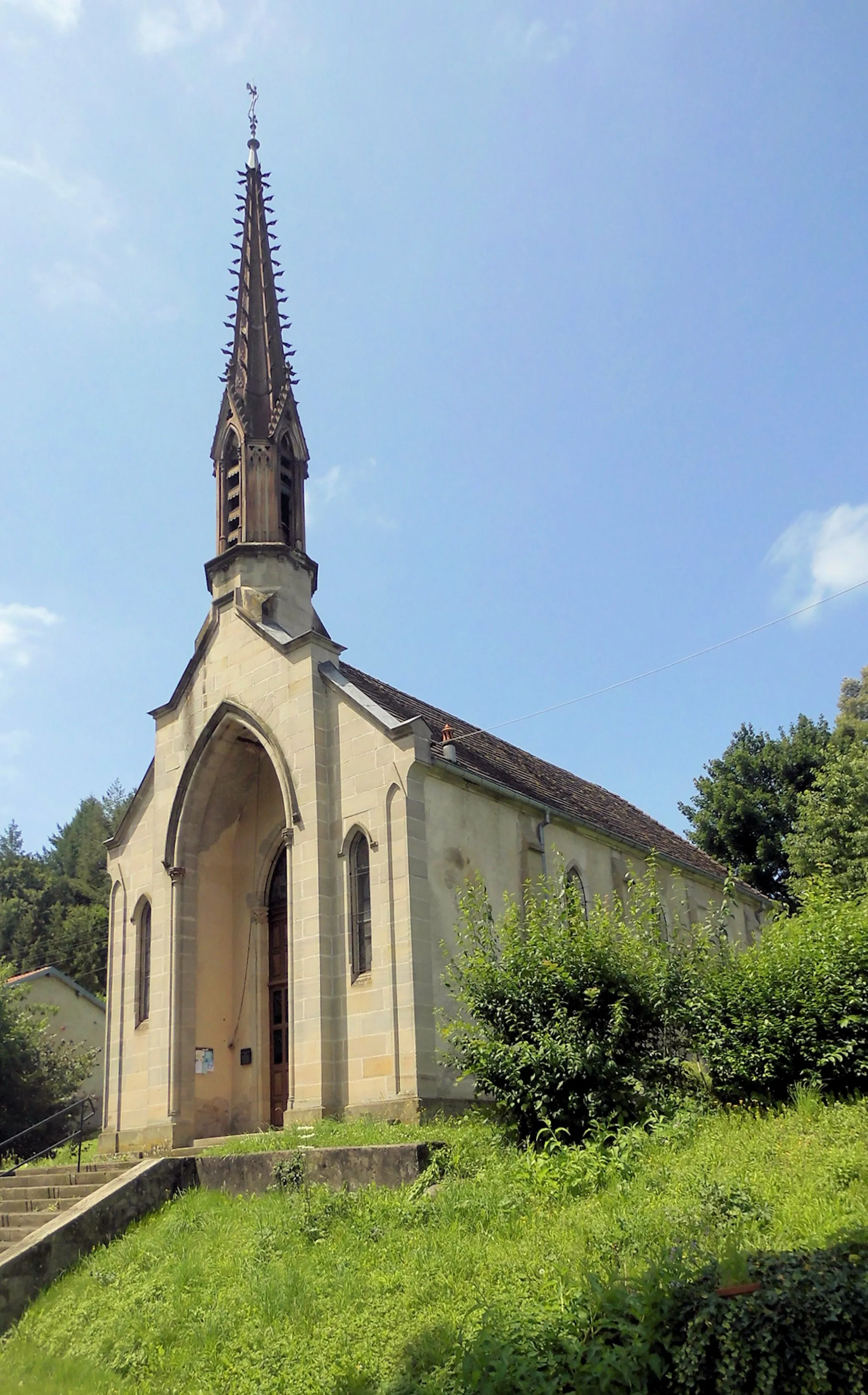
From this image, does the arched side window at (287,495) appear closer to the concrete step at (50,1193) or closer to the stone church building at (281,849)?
the stone church building at (281,849)

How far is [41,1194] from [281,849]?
7.14 meters

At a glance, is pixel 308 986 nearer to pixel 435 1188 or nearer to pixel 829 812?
pixel 435 1188

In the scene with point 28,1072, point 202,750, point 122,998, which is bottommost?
point 28,1072

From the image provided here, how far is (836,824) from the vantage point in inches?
1172

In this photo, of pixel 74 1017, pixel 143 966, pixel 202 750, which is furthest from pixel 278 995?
pixel 74 1017

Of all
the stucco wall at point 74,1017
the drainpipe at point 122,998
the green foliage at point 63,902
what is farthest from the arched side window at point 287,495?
the green foliage at point 63,902

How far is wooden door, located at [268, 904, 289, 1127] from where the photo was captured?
1941 cm

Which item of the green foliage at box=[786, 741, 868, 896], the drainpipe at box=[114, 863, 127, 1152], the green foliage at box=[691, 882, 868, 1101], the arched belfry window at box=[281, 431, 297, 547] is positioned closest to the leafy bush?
the green foliage at box=[691, 882, 868, 1101]

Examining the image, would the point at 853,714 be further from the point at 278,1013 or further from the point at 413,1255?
the point at 413,1255

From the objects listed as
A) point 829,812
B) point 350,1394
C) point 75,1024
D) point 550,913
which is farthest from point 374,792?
point 75,1024

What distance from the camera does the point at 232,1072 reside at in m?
20.2

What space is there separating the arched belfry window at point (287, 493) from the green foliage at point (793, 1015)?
42.8 feet

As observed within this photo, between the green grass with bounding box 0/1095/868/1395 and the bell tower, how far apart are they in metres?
11.9

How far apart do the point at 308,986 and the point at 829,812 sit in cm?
1824
